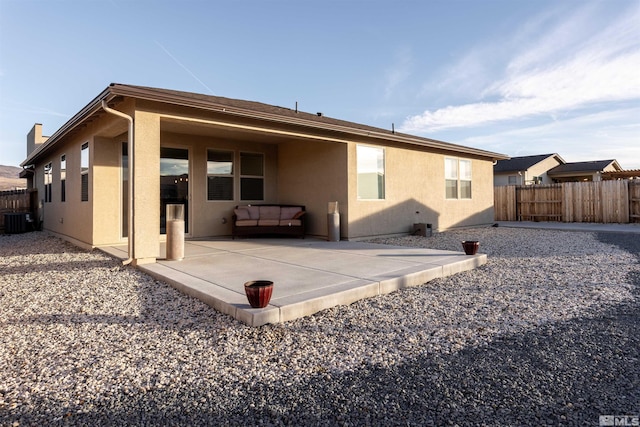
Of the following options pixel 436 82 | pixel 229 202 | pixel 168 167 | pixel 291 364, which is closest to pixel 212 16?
pixel 168 167

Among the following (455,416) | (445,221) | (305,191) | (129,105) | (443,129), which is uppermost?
(443,129)

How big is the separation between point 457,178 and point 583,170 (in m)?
19.1

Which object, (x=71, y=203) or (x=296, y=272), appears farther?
(x=71, y=203)

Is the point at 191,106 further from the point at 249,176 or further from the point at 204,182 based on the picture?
the point at 249,176

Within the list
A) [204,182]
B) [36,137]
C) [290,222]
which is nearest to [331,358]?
[290,222]

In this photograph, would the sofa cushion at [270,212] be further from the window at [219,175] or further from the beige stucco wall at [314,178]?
the window at [219,175]

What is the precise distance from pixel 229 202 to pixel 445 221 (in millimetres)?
7030

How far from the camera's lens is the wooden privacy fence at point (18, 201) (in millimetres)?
13203

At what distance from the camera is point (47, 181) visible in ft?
38.0

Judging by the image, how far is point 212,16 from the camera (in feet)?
33.0

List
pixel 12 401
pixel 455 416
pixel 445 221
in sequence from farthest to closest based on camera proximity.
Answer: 1. pixel 445 221
2. pixel 12 401
3. pixel 455 416

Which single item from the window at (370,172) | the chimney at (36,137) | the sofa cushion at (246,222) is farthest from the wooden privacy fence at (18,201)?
the window at (370,172)

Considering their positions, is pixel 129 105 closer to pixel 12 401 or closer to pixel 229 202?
pixel 229 202

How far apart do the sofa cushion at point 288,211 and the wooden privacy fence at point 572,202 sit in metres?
12.5
